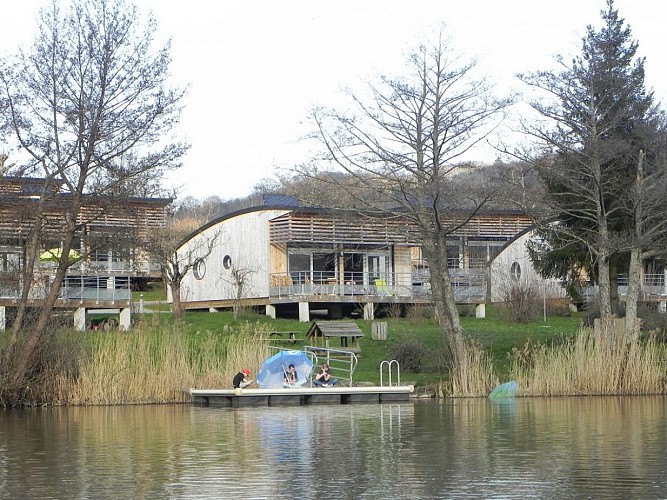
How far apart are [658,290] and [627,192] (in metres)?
23.0

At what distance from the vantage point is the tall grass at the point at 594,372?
3222 cm

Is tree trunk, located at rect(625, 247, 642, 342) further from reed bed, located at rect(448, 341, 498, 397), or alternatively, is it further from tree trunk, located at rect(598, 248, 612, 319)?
reed bed, located at rect(448, 341, 498, 397)

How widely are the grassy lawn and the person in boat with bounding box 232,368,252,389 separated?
412 cm

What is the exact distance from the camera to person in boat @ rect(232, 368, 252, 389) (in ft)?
101

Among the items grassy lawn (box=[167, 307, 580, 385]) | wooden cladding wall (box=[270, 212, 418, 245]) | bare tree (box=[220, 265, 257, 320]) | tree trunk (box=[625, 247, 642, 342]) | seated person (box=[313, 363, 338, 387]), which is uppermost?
wooden cladding wall (box=[270, 212, 418, 245])

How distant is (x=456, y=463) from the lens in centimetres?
1908

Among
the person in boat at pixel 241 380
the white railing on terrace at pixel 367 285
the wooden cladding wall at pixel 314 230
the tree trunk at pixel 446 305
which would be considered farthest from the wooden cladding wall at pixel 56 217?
the wooden cladding wall at pixel 314 230

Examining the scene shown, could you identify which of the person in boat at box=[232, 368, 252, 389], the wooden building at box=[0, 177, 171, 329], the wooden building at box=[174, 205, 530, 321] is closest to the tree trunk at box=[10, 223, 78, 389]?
the wooden building at box=[0, 177, 171, 329]

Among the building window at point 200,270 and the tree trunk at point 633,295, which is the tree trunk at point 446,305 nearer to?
the tree trunk at point 633,295

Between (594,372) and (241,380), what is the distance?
9430 mm

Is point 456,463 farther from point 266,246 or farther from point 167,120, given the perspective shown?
point 266,246

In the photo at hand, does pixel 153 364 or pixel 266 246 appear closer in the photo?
pixel 153 364

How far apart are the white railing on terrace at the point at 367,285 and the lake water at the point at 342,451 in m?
22.8

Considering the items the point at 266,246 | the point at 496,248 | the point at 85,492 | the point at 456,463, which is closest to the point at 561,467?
the point at 456,463
